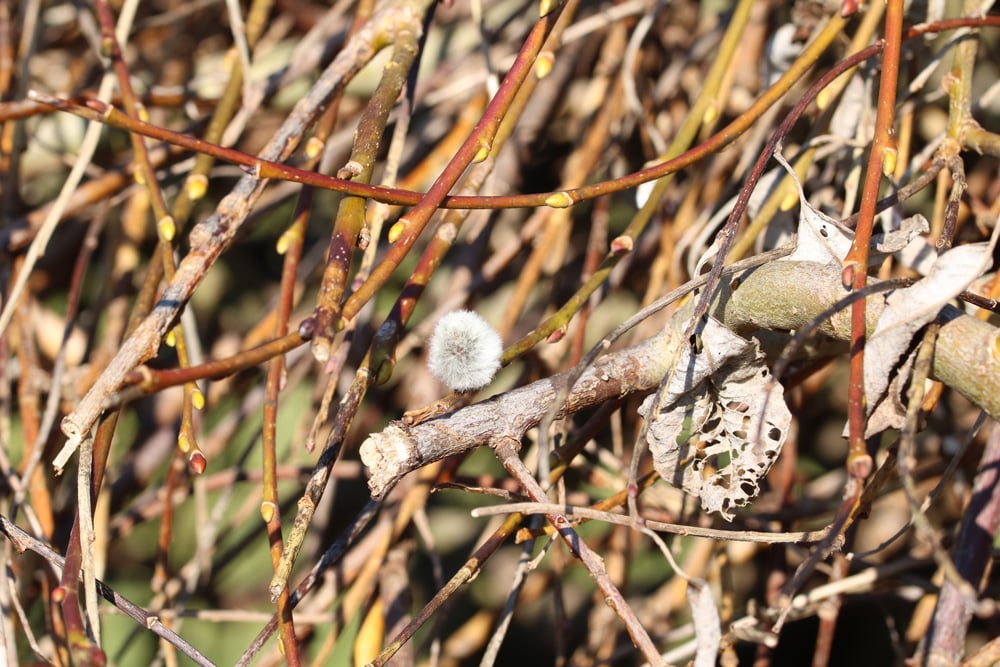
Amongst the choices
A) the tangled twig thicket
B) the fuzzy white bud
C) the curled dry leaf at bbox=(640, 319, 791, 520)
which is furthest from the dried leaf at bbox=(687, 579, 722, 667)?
the fuzzy white bud

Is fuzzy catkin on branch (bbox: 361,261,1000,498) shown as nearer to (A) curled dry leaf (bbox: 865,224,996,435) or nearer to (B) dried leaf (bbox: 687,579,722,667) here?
(A) curled dry leaf (bbox: 865,224,996,435)

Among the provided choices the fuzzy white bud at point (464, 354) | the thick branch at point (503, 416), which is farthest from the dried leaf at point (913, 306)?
the fuzzy white bud at point (464, 354)

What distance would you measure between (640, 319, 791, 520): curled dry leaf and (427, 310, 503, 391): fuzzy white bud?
0.44 feet

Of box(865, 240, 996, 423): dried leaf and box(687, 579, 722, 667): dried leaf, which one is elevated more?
box(865, 240, 996, 423): dried leaf

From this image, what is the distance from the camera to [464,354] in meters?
0.67

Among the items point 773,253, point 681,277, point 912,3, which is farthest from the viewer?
point 681,277

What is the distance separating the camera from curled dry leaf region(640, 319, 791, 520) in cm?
66

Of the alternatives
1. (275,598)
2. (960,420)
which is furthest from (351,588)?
(960,420)

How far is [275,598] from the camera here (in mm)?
598

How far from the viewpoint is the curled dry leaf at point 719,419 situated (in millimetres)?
663

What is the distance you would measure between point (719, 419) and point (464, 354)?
0.75 feet

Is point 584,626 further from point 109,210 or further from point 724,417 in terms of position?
Result: point 109,210

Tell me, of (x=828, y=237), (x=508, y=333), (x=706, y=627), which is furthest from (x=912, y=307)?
(x=508, y=333)

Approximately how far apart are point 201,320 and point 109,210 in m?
0.22
